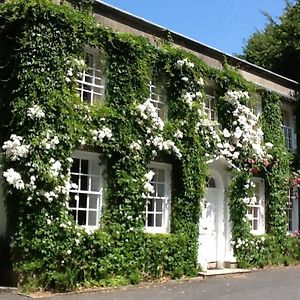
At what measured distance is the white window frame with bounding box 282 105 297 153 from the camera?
20284 mm

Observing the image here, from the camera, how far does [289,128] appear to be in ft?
67.5

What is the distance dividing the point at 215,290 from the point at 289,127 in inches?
392

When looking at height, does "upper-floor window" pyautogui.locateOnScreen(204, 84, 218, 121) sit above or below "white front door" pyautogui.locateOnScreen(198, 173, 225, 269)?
above

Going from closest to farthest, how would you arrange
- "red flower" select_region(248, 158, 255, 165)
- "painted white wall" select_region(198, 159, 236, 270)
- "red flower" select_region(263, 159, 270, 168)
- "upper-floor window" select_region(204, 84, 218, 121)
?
"painted white wall" select_region(198, 159, 236, 270)
"upper-floor window" select_region(204, 84, 218, 121)
"red flower" select_region(248, 158, 255, 165)
"red flower" select_region(263, 159, 270, 168)

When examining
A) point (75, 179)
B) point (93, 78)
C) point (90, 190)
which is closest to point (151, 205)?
point (90, 190)

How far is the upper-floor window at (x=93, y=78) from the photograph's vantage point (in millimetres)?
13516

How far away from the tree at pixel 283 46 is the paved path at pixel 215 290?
Answer: 39.3ft

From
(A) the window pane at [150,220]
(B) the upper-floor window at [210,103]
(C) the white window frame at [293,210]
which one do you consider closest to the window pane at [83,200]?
(A) the window pane at [150,220]

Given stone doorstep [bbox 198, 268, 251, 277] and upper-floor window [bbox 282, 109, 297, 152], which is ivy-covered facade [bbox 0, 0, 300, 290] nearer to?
stone doorstep [bbox 198, 268, 251, 277]

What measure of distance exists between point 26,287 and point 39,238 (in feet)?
3.51

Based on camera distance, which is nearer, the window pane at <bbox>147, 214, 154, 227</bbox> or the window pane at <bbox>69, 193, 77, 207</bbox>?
the window pane at <bbox>69, 193, 77, 207</bbox>

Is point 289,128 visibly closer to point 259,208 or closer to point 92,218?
point 259,208

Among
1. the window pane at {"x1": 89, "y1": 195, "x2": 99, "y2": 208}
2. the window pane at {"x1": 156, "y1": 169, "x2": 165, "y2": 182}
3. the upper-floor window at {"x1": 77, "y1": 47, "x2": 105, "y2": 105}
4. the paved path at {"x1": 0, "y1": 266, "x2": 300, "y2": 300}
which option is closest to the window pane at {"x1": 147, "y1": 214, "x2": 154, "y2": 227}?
the window pane at {"x1": 156, "y1": 169, "x2": 165, "y2": 182}

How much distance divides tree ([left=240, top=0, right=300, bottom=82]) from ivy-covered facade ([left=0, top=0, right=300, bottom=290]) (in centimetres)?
682
